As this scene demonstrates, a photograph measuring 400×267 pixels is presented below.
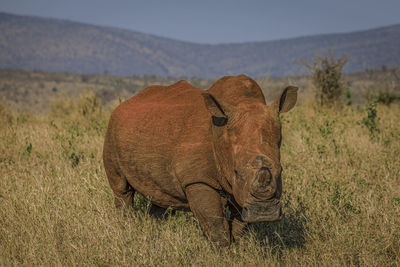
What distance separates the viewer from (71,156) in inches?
270

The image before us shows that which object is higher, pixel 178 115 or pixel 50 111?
pixel 178 115

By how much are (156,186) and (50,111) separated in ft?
37.0

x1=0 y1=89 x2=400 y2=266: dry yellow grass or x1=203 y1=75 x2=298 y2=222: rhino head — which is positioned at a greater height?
x1=203 y1=75 x2=298 y2=222: rhino head

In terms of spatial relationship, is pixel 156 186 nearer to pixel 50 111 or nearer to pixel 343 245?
pixel 343 245

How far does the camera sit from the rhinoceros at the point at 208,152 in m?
2.71

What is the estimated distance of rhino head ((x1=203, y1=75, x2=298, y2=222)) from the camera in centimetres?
262

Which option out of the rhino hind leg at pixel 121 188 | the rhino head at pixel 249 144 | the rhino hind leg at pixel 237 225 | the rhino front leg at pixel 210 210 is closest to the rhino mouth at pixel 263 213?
the rhino head at pixel 249 144

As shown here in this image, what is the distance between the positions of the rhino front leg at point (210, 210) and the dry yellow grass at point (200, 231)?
174mm

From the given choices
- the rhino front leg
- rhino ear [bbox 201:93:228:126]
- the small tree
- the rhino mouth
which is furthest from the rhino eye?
the small tree

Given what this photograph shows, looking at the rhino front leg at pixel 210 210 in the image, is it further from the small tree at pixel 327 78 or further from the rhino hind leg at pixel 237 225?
the small tree at pixel 327 78

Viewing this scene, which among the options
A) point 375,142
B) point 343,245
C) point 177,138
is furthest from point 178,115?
point 375,142

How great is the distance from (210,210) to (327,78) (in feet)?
32.0

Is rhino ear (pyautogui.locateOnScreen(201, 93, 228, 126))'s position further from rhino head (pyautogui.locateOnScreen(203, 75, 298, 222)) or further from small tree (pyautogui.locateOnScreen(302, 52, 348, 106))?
small tree (pyautogui.locateOnScreen(302, 52, 348, 106))

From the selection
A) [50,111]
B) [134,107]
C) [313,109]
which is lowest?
[50,111]
